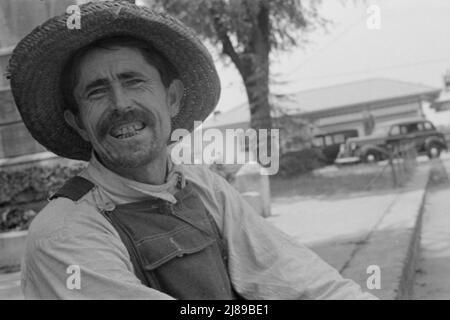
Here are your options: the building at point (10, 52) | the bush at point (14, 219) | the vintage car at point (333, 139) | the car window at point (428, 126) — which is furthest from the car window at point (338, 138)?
the bush at point (14, 219)

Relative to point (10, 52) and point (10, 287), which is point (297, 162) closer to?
point (10, 52)

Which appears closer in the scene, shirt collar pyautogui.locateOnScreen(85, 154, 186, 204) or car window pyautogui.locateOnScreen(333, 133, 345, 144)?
shirt collar pyautogui.locateOnScreen(85, 154, 186, 204)

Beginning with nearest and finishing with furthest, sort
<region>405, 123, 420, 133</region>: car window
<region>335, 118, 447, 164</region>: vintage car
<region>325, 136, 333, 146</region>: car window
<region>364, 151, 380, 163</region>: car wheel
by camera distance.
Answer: <region>335, 118, 447, 164</region>: vintage car
<region>364, 151, 380, 163</region>: car wheel
<region>405, 123, 420, 133</region>: car window
<region>325, 136, 333, 146</region>: car window

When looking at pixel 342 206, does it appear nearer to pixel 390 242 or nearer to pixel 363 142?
pixel 390 242

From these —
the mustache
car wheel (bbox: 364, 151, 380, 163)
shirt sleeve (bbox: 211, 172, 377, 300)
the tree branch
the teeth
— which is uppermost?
the tree branch

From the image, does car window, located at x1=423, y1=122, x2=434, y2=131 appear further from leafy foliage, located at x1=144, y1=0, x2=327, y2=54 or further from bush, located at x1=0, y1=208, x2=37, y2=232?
bush, located at x1=0, y1=208, x2=37, y2=232

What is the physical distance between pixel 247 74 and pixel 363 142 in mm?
11075

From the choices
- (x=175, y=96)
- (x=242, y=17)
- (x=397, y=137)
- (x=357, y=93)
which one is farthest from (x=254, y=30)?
(x=357, y=93)

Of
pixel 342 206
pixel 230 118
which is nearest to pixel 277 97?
pixel 342 206

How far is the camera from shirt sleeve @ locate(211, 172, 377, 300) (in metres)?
1.79

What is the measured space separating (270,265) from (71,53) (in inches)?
31.0

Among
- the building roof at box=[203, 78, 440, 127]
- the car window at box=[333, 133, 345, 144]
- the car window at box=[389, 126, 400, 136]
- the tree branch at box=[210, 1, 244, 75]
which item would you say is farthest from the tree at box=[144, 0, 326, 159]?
the car window at box=[333, 133, 345, 144]

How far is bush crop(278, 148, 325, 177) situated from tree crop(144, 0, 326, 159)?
6.08 feet
